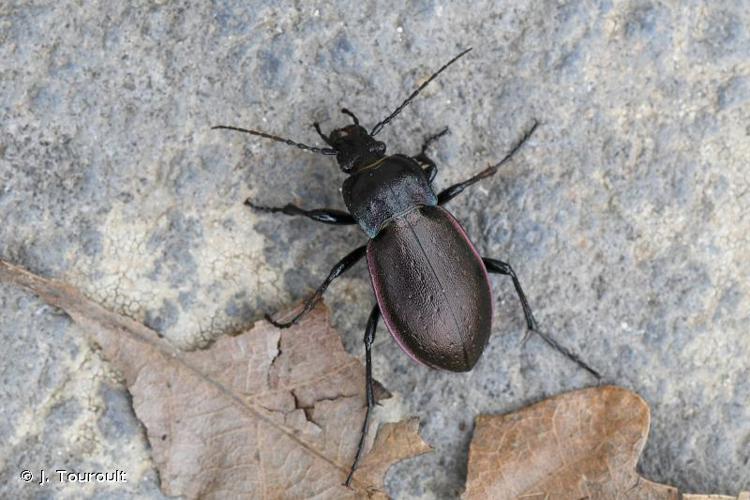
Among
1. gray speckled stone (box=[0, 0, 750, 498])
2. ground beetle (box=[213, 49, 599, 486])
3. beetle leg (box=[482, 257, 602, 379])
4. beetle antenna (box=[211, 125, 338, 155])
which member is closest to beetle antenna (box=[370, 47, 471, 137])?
ground beetle (box=[213, 49, 599, 486])

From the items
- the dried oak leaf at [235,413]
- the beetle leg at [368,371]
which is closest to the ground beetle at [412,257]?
the beetle leg at [368,371]

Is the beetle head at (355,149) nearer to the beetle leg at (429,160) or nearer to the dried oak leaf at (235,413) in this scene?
the beetle leg at (429,160)

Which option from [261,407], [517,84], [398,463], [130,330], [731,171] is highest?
[517,84]

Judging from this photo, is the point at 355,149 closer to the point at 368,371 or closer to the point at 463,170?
the point at 463,170

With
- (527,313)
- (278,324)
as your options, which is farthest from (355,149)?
(527,313)

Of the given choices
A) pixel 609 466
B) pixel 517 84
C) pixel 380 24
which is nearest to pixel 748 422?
pixel 609 466

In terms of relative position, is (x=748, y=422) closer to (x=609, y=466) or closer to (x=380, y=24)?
(x=609, y=466)

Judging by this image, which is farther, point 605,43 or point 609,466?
point 605,43
